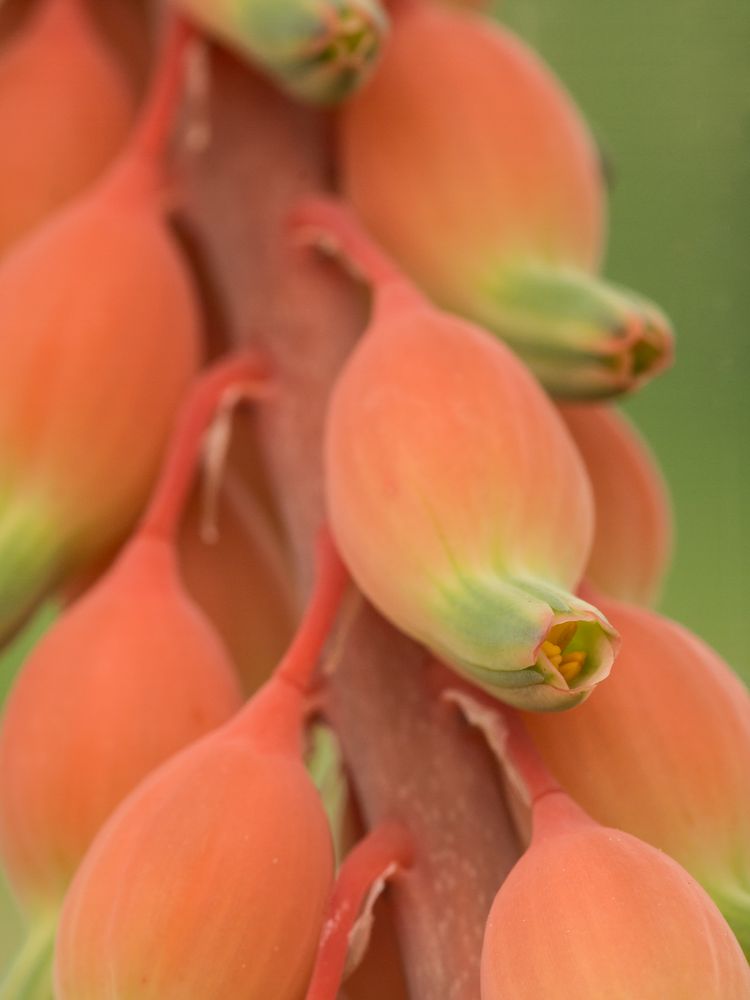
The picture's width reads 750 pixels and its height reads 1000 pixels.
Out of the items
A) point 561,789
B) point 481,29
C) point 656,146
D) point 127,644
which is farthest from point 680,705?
point 656,146

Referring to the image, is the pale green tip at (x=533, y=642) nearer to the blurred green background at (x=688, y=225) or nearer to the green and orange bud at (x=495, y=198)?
the green and orange bud at (x=495, y=198)

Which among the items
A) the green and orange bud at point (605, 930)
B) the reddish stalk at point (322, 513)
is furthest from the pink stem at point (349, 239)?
the green and orange bud at point (605, 930)

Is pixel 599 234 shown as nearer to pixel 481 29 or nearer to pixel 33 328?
pixel 481 29

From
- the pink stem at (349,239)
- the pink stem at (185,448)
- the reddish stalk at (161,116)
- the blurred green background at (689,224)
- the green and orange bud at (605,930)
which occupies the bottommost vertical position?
the blurred green background at (689,224)

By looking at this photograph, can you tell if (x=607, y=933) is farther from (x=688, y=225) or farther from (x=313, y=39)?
(x=688, y=225)

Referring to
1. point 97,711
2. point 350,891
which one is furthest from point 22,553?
point 350,891

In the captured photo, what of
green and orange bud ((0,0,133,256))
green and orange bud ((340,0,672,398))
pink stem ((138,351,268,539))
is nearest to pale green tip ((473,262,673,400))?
green and orange bud ((340,0,672,398))
